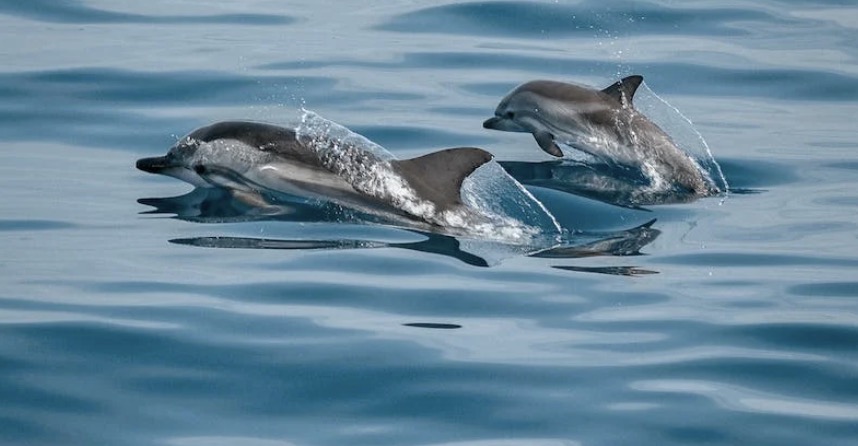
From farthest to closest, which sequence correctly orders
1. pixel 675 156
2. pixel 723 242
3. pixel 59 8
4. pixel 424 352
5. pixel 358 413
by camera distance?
pixel 59 8, pixel 675 156, pixel 723 242, pixel 424 352, pixel 358 413

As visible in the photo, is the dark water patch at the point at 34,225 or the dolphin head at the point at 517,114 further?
the dolphin head at the point at 517,114

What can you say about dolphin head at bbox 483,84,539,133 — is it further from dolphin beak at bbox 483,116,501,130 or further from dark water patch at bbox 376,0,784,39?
dark water patch at bbox 376,0,784,39

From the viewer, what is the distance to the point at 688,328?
818cm

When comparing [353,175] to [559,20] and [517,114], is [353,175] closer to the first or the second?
[517,114]

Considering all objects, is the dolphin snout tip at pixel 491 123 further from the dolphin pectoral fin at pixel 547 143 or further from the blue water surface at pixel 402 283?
the dolphin pectoral fin at pixel 547 143

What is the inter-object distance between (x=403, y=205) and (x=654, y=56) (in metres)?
7.49

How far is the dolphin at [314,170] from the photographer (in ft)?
34.3

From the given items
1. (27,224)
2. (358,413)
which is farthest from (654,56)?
(358,413)

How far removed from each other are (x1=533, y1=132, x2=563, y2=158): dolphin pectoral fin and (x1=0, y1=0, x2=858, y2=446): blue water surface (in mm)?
228

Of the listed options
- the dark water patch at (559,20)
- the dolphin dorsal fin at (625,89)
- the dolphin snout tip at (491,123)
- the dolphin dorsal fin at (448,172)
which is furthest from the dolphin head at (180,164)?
the dark water patch at (559,20)

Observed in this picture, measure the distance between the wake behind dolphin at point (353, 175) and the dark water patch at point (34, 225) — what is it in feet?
3.89

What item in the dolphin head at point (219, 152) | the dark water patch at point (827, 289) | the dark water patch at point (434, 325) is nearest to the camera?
the dark water patch at point (434, 325)

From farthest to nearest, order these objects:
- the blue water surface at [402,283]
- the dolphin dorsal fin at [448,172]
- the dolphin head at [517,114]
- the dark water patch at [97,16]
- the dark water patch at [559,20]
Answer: the dark water patch at [559,20], the dark water patch at [97,16], the dolphin head at [517,114], the dolphin dorsal fin at [448,172], the blue water surface at [402,283]

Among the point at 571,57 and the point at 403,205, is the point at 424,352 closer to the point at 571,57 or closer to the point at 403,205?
the point at 403,205
